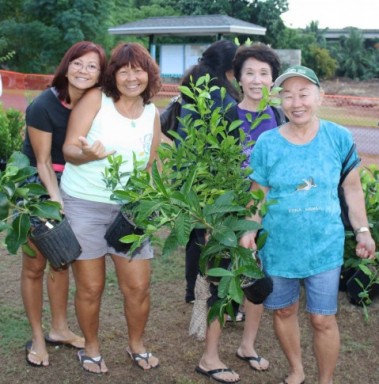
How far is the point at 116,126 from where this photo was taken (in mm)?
3156

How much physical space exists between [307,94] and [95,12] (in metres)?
29.8

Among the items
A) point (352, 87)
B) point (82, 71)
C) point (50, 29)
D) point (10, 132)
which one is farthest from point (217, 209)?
point (352, 87)

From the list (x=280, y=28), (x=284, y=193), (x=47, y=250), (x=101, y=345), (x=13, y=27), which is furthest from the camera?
(x=280, y=28)

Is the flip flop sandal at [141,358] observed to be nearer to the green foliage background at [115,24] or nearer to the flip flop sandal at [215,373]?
the flip flop sandal at [215,373]

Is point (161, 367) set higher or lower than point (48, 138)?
lower

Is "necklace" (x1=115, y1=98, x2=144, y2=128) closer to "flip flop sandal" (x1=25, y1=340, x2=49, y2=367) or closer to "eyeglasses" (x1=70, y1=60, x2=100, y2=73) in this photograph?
"eyeglasses" (x1=70, y1=60, x2=100, y2=73)

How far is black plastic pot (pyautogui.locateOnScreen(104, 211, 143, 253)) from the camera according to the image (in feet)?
10.2

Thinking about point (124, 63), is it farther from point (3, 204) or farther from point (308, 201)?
point (308, 201)

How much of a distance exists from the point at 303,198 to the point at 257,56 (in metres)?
1.14

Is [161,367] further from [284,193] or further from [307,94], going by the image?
[307,94]

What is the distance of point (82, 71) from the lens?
10.5 feet

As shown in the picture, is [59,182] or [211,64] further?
[211,64]

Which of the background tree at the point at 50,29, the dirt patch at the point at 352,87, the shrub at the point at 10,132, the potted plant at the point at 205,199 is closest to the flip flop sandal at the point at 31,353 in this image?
the potted plant at the point at 205,199

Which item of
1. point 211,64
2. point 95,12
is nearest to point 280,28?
point 95,12
